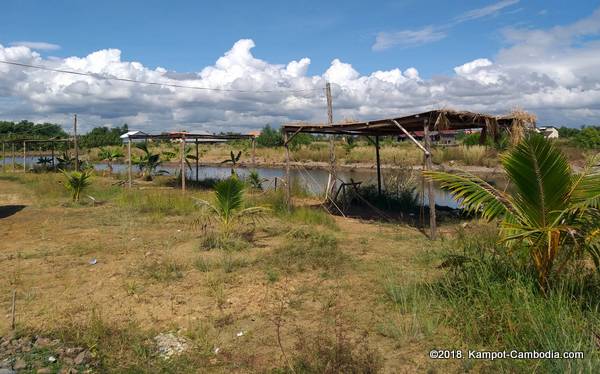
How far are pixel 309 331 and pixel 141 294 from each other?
2.32 meters

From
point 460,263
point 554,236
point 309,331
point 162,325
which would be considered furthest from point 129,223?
point 554,236

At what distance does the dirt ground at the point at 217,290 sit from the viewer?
170 inches

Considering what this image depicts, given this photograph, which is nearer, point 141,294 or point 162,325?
point 162,325

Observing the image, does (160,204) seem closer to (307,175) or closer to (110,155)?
(307,175)

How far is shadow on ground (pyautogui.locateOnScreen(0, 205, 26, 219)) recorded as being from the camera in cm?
1202

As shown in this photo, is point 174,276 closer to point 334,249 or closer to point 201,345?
point 201,345

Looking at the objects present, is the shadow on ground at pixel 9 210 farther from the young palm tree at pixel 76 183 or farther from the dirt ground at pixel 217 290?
the dirt ground at pixel 217 290

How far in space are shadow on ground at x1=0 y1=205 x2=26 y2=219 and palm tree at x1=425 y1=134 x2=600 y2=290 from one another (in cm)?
1179

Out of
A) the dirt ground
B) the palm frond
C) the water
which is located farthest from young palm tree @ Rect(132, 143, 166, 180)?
the palm frond

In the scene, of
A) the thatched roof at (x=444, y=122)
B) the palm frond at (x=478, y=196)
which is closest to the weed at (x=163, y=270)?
the palm frond at (x=478, y=196)

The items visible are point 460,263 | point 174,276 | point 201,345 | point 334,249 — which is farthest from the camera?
point 334,249

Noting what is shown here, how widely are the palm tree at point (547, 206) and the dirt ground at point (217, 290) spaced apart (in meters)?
1.14

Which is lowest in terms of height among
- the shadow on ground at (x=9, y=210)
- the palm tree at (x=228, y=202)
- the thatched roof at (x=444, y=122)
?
the shadow on ground at (x=9, y=210)

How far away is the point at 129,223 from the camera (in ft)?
34.7
